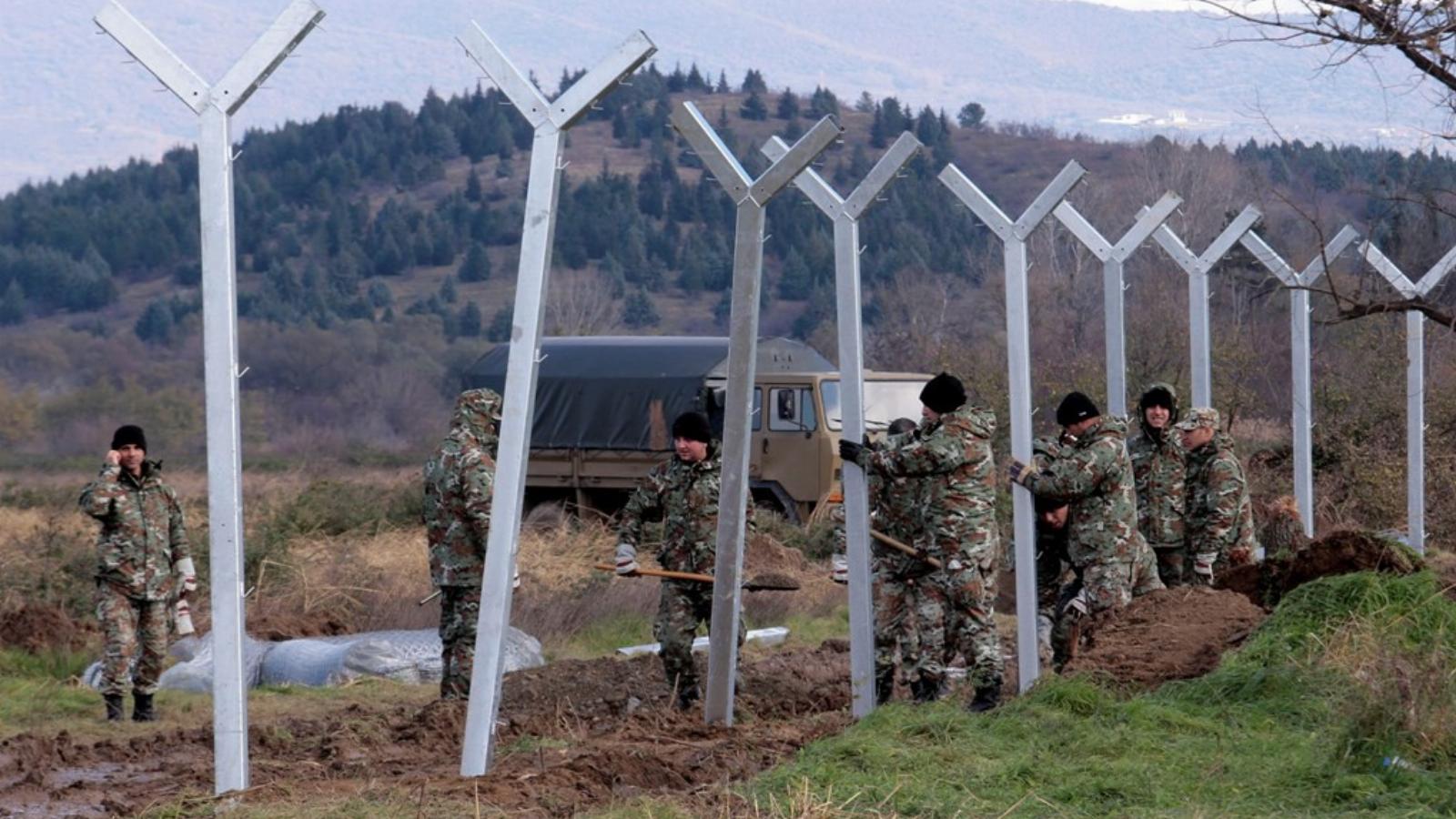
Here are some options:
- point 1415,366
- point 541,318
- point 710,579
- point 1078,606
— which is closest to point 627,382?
point 1415,366

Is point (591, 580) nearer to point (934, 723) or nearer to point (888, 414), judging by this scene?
point (888, 414)

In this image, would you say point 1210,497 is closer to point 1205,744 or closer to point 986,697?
point 986,697

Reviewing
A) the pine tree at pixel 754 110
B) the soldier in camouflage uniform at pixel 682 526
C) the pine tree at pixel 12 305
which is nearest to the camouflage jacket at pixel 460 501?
the soldier in camouflage uniform at pixel 682 526

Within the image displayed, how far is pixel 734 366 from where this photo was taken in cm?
924

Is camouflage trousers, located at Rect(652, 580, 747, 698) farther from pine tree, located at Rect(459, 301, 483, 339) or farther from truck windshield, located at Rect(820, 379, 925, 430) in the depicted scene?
pine tree, located at Rect(459, 301, 483, 339)

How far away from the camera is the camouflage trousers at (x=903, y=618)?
402 inches

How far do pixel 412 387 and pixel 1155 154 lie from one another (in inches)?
843

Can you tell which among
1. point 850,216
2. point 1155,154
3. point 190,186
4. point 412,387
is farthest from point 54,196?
point 850,216

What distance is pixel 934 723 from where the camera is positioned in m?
8.37

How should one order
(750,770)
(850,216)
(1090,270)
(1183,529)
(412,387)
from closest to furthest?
1. (750,770)
2. (850,216)
3. (1183,529)
4. (1090,270)
5. (412,387)

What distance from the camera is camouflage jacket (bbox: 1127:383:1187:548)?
494 inches

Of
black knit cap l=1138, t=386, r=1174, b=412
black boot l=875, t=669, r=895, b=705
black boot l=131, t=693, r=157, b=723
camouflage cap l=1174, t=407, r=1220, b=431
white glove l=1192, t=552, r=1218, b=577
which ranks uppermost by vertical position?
black knit cap l=1138, t=386, r=1174, b=412

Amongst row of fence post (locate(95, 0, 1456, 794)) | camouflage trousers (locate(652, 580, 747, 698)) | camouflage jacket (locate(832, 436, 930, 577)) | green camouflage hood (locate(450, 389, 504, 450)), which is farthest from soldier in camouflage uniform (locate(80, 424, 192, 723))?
camouflage jacket (locate(832, 436, 930, 577))

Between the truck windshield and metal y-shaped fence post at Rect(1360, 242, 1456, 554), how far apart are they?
6269mm
